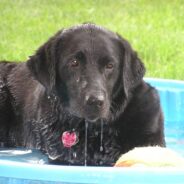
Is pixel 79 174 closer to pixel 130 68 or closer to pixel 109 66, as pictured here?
pixel 109 66

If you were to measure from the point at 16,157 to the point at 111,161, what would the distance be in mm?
798

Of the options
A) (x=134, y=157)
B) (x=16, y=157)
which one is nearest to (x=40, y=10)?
(x=16, y=157)

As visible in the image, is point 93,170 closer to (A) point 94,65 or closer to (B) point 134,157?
(B) point 134,157

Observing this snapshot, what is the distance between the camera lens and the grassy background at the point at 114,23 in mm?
8062

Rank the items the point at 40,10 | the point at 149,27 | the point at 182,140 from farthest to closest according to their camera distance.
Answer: the point at 40,10 → the point at 149,27 → the point at 182,140

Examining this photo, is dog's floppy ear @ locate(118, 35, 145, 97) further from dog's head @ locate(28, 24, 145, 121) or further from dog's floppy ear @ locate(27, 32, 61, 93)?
dog's floppy ear @ locate(27, 32, 61, 93)

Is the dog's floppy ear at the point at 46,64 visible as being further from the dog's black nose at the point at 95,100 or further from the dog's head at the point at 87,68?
the dog's black nose at the point at 95,100

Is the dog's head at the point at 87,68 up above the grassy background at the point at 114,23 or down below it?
below

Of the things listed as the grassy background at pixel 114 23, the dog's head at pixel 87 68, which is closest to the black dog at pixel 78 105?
the dog's head at pixel 87 68

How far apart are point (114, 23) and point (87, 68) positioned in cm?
549

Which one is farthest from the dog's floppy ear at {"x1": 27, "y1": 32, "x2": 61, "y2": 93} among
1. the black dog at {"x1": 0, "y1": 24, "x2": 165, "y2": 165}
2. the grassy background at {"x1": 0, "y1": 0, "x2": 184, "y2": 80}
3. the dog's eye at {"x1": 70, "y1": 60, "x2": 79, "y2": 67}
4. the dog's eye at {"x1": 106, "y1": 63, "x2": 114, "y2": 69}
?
the grassy background at {"x1": 0, "y1": 0, "x2": 184, "y2": 80}

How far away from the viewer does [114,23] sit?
9773 mm

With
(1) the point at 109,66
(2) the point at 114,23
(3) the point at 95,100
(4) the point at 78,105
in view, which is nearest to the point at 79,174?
(3) the point at 95,100

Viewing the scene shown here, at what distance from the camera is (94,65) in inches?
172
